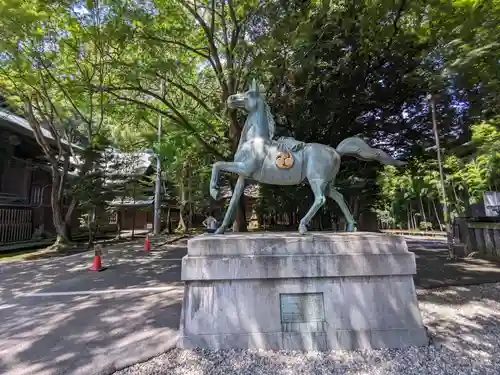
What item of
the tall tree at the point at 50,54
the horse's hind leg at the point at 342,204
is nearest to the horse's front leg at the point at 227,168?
the horse's hind leg at the point at 342,204

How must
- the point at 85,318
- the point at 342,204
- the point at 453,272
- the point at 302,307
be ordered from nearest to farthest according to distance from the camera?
the point at 302,307
the point at 342,204
the point at 85,318
the point at 453,272

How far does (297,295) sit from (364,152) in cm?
235

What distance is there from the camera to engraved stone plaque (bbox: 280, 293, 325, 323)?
12.7ft

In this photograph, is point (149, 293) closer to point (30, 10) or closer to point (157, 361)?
point (157, 361)

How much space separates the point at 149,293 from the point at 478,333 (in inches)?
225

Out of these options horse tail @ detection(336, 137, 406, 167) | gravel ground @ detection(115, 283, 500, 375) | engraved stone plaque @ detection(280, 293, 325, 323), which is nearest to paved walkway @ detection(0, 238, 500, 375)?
gravel ground @ detection(115, 283, 500, 375)

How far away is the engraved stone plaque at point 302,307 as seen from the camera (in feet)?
12.7

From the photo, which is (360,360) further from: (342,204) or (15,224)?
(15,224)

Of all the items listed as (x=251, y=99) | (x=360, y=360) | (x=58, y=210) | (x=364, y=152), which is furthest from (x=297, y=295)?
(x=58, y=210)

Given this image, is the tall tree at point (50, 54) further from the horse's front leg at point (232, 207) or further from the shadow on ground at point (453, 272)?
the shadow on ground at point (453, 272)

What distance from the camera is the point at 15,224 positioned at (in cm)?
1499

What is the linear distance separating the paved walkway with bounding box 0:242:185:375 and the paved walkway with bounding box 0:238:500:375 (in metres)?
0.01

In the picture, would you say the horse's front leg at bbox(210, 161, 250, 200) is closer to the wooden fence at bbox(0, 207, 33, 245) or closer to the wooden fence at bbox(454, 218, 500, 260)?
the wooden fence at bbox(454, 218, 500, 260)

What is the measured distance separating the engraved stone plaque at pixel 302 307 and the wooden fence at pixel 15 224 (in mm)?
15636
